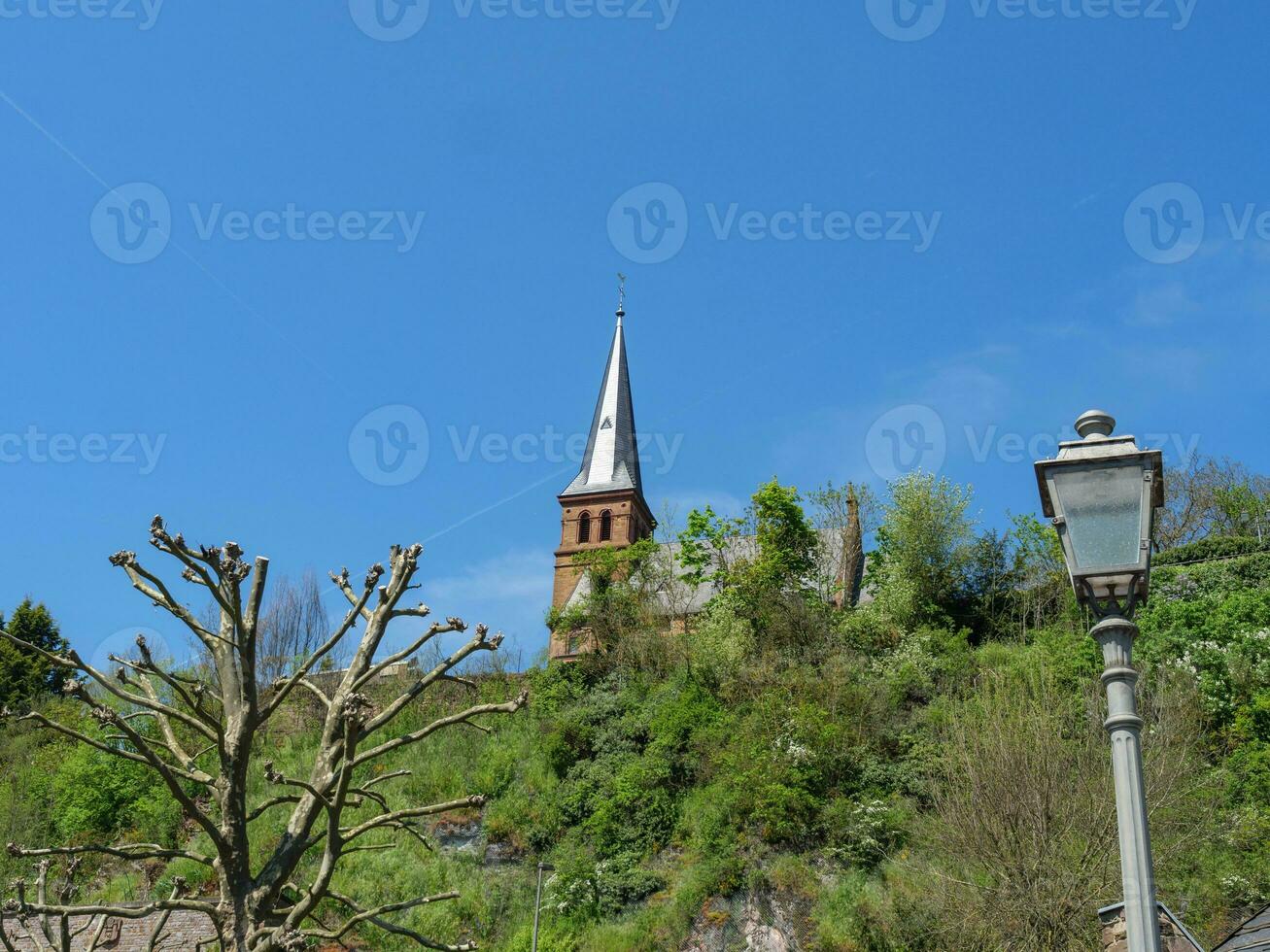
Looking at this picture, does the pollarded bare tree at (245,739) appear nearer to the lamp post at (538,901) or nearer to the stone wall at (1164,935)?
the stone wall at (1164,935)

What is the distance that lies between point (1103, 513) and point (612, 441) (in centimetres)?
5608

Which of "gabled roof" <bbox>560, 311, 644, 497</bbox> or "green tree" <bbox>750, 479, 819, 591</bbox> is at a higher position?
"gabled roof" <bbox>560, 311, 644, 497</bbox>

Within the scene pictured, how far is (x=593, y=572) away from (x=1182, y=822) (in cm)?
2711

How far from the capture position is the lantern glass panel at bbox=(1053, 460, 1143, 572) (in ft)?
18.0

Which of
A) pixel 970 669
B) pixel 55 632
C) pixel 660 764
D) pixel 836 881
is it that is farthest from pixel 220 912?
pixel 55 632

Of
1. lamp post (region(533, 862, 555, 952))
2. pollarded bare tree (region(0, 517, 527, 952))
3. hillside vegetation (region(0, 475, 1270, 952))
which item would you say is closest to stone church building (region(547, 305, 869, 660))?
hillside vegetation (region(0, 475, 1270, 952))

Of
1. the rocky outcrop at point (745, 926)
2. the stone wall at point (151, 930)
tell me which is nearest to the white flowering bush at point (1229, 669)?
the rocky outcrop at point (745, 926)

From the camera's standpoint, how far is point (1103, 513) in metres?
5.52

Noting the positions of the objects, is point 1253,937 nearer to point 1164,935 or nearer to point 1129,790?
point 1164,935

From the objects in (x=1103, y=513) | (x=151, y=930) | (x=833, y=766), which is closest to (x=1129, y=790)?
(x=1103, y=513)

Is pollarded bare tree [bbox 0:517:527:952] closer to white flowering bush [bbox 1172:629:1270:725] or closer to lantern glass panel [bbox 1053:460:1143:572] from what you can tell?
lantern glass panel [bbox 1053:460:1143:572]

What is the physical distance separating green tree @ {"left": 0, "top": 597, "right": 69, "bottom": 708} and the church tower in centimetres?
2234

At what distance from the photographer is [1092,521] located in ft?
18.1

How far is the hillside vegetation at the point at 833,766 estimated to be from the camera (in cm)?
2392
